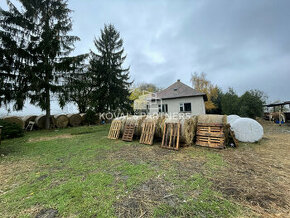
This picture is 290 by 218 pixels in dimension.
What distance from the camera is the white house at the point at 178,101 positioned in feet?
45.4

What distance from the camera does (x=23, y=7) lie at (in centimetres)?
923

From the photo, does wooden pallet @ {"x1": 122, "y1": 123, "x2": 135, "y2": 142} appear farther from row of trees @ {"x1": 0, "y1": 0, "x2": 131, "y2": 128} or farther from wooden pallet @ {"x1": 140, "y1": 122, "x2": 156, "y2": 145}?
row of trees @ {"x1": 0, "y1": 0, "x2": 131, "y2": 128}

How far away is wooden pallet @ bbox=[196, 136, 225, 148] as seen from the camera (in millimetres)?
4586

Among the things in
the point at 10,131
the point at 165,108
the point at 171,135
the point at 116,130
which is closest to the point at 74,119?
the point at 10,131

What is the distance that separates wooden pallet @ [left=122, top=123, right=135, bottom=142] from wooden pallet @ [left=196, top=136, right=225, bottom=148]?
3.29 meters

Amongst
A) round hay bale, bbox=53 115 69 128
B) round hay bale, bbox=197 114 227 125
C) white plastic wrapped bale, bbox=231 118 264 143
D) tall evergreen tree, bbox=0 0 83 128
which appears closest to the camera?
round hay bale, bbox=197 114 227 125

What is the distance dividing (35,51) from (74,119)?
6835 millimetres

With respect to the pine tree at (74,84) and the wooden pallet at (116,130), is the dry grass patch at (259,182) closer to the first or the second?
the wooden pallet at (116,130)

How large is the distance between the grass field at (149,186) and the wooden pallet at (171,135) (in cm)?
108

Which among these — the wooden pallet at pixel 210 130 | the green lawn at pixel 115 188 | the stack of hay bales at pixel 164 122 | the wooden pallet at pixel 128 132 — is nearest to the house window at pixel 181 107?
the stack of hay bales at pixel 164 122

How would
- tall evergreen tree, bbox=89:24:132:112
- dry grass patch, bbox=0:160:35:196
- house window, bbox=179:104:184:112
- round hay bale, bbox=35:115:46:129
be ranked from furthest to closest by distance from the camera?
tall evergreen tree, bbox=89:24:132:112 → house window, bbox=179:104:184:112 → round hay bale, bbox=35:115:46:129 → dry grass patch, bbox=0:160:35:196

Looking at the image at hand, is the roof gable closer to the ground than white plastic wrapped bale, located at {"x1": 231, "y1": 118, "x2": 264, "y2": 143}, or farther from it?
farther from it

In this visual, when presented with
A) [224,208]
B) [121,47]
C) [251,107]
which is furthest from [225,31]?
[224,208]

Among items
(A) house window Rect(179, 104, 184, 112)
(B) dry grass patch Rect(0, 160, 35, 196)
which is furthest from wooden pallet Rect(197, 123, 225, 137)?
(A) house window Rect(179, 104, 184, 112)
